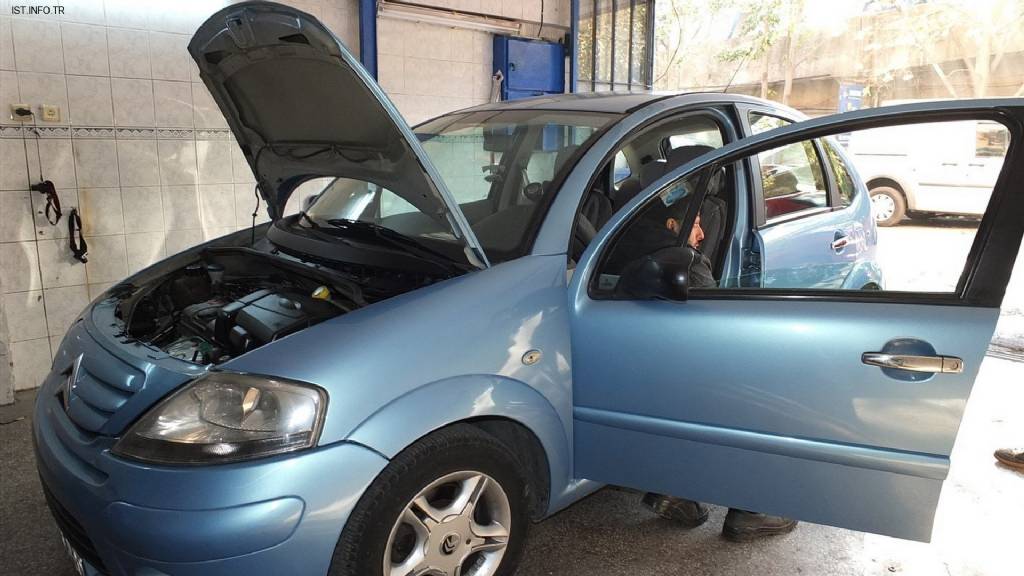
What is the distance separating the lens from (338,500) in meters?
1.53

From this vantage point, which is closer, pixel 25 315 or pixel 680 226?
pixel 680 226

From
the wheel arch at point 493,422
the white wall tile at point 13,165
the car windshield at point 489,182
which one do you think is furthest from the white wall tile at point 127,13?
the wheel arch at point 493,422

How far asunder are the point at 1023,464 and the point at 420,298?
2789 millimetres

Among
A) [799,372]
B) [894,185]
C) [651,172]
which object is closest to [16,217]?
[651,172]

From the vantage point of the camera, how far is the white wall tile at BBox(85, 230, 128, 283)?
391cm

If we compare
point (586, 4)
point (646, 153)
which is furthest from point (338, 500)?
point (586, 4)

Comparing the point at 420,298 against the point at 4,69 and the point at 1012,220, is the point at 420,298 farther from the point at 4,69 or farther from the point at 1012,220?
the point at 4,69

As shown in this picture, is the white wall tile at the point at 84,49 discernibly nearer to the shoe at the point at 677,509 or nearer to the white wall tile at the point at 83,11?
the white wall tile at the point at 83,11

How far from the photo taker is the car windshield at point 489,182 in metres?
2.15

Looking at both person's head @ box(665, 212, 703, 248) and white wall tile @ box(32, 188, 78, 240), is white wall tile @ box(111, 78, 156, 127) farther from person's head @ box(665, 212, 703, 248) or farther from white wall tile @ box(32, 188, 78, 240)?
person's head @ box(665, 212, 703, 248)

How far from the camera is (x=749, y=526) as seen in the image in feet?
7.82

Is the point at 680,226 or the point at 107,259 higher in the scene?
the point at 680,226

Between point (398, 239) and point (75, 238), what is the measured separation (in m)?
2.64

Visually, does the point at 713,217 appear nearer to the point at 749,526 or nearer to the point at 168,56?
the point at 749,526
